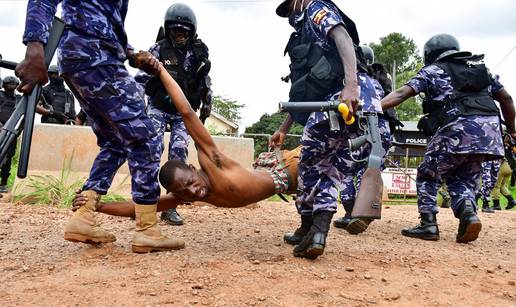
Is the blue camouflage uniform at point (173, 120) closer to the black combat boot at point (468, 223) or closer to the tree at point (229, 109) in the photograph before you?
the black combat boot at point (468, 223)

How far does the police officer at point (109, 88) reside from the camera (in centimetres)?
291

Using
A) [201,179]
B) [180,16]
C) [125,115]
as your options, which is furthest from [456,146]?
[125,115]

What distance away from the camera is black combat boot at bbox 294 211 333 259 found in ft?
10.1

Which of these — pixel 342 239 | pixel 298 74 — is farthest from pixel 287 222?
pixel 298 74

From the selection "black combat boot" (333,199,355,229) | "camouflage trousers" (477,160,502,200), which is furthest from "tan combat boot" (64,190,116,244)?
"camouflage trousers" (477,160,502,200)

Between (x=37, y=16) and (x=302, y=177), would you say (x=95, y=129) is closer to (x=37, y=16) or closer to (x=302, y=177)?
(x=37, y=16)

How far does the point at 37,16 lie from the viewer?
2643mm

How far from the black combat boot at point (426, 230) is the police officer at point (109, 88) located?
2.29 metres

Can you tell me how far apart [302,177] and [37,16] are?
1.92 meters

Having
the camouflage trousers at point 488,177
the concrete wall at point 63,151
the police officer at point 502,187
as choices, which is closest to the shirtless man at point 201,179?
the concrete wall at point 63,151

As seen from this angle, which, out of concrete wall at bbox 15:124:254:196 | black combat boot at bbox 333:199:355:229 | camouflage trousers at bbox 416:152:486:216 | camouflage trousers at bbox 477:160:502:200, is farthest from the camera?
camouflage trousers at bbox 477:160:502:200

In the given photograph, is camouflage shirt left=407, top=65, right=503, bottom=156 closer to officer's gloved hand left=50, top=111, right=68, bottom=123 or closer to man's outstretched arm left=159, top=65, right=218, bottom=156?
man's outstretched arm left=159, top=65, right=218, bottom=156

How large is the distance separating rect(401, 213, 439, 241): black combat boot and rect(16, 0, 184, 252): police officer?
7.53 feet

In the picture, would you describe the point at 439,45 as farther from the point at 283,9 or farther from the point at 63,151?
the point at 63,151
